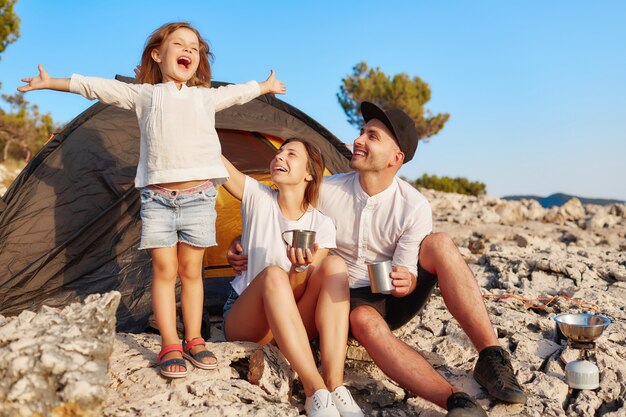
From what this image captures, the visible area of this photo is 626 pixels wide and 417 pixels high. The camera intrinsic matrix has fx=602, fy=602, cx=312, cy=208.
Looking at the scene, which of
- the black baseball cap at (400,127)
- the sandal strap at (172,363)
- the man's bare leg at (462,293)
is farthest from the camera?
the black baseball cap at (400,127)

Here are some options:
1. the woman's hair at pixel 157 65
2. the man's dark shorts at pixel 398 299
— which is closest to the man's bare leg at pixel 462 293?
the man's dark shorts at pixel 398 299

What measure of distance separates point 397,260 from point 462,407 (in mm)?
816

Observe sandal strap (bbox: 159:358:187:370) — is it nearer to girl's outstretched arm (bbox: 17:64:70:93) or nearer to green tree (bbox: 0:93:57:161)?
girl's outstretched arm (bbox: 17:64:70:93)

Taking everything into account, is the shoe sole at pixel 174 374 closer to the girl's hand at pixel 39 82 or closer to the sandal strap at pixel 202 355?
the sandal strap at pixel 202 355

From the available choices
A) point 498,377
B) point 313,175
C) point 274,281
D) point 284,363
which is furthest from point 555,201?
point 274,281

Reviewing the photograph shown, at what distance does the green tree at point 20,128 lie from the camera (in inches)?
788

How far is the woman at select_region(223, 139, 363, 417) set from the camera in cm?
265

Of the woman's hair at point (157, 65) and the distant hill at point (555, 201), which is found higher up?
the woman's hair at point (157, 65)

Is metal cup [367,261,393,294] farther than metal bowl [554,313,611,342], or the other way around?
metal bowl [554,313,611,342]

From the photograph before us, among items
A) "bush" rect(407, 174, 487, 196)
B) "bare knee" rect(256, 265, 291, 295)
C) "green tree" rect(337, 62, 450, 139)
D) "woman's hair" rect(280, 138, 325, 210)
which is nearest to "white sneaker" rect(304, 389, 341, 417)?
"bare knee" rect(256, 265, 291, 295)

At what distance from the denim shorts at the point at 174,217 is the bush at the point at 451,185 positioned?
1600 centimetres

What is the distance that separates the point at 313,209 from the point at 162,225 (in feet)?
2.63

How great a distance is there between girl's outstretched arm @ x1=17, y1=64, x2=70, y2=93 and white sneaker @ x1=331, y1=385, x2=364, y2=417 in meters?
1.87

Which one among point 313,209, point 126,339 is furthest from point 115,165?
point 313,209
